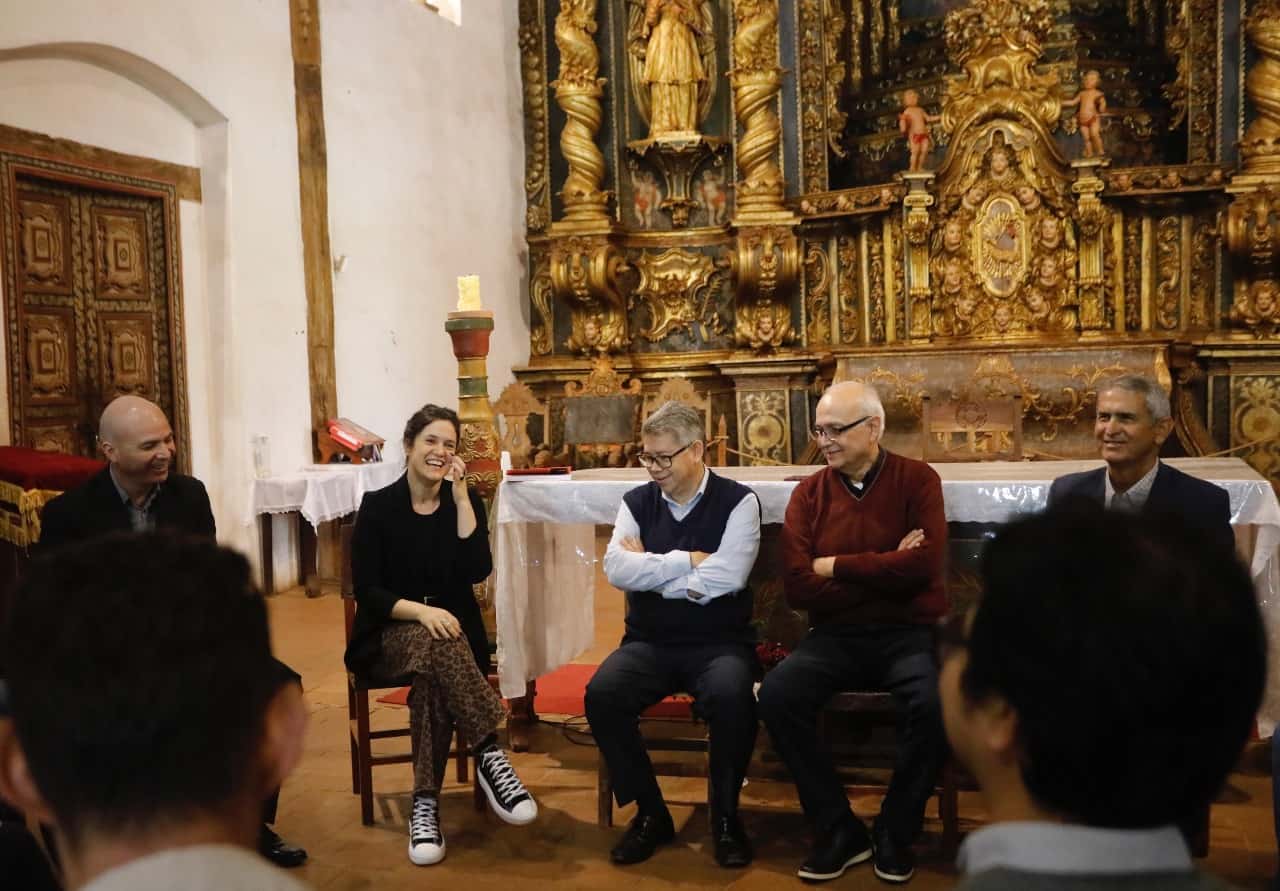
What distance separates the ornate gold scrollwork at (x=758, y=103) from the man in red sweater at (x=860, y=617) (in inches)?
237

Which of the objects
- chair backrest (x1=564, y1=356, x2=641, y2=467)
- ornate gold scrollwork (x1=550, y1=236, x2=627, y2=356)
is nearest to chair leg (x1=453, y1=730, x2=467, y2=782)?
chair backrest (x1=564, y1=356, x2=641, y2=467)

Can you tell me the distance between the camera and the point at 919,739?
351cm

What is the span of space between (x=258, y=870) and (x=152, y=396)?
7047mm

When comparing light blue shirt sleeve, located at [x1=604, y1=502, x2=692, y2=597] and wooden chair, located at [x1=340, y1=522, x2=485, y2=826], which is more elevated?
light blue shirt sleeve, located at [x1=604, y1=502, x2=692, y2=597]

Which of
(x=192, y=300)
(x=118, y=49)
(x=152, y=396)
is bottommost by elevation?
(x=152, y=396)

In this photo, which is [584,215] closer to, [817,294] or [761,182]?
[761,182]

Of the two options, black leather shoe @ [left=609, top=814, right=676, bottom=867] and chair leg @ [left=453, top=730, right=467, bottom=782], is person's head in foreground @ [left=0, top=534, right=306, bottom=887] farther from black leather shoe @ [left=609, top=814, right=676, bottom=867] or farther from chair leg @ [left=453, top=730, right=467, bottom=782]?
chair leg @ [left=453, top=730, right=467, bottom=782]

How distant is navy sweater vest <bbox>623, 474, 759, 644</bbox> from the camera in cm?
393

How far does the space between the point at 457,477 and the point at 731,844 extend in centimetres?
149

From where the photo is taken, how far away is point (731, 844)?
143 inches

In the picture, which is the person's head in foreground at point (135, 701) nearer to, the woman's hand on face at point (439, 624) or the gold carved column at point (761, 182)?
the woman's hand on face at point (439, 624)

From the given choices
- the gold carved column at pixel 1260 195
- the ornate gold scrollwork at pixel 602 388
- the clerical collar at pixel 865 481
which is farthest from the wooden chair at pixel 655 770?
the gold carved column at pixel 1260 195

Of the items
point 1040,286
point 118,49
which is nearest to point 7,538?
point 118,49

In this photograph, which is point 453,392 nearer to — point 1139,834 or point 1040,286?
point 1040,286
